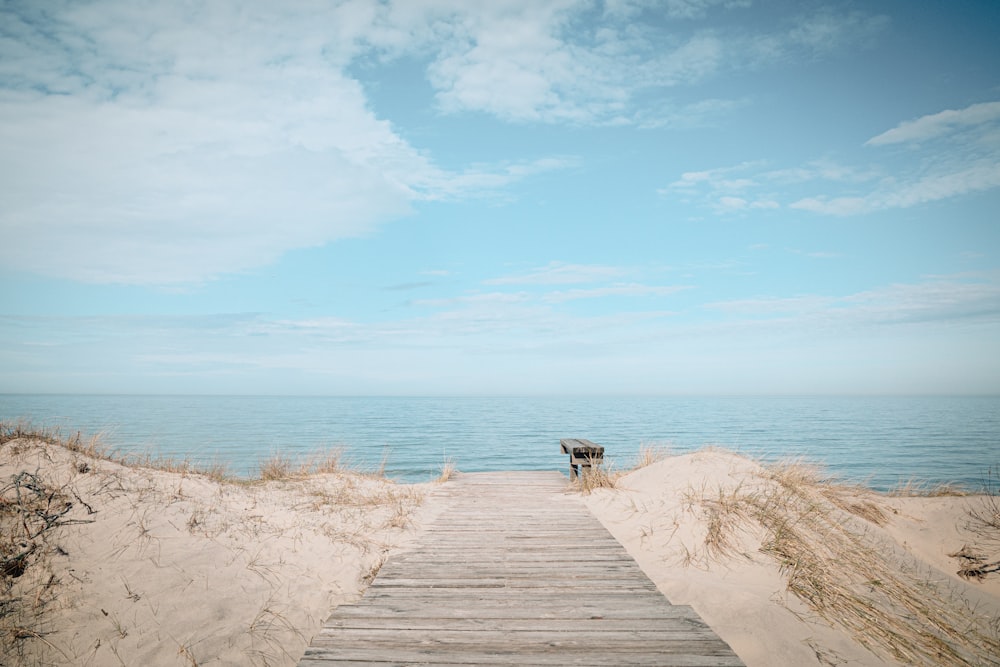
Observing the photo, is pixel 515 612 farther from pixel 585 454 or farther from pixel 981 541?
pixel 981 541

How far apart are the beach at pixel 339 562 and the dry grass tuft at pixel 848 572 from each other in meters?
0.02

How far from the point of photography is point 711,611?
14.7ft

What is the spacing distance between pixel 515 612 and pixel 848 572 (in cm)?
417

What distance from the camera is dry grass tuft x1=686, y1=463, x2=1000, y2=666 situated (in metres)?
4.16

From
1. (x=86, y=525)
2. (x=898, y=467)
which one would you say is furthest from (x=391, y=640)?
(x=898, y=467)

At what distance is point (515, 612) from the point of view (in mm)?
3918

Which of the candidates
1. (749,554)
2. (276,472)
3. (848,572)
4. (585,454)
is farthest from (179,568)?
(585,454)

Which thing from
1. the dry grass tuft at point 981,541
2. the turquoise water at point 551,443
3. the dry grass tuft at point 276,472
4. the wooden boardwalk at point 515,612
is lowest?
the turquoise water at point 551,443

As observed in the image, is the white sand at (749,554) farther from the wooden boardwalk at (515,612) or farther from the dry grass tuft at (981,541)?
the wooden boardwalk at (515,612)

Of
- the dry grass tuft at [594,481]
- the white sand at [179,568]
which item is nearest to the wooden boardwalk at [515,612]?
the white sand at [179,568]

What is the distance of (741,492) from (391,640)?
6.49 m

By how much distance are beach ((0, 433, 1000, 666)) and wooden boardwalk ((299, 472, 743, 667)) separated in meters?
0.72

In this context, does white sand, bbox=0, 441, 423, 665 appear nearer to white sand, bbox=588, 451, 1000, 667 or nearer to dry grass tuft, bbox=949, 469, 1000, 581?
white sand, bbox=588, 451, 1000, 667

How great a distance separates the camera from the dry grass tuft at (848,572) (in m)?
4.16
